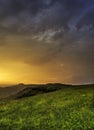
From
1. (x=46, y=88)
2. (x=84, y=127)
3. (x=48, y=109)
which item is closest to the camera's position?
(x=84, y=127)

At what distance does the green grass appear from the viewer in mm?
43847

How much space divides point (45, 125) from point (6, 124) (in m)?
7.19

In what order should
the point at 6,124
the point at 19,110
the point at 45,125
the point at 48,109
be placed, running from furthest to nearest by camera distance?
the point at 19,110
the point at 48,109
the point at 6,124
the point at 45,125

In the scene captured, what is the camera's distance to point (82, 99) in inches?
2168

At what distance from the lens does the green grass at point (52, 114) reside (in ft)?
144

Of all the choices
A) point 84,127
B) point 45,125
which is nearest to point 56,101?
point 45,125

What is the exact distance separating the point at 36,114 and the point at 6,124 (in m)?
5.10

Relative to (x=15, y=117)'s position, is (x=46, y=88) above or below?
above

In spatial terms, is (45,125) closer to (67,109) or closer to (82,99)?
(67,109)

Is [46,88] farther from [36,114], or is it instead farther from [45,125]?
[45,125]

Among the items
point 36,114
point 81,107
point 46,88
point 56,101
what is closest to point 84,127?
point 81,107

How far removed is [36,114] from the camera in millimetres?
51875

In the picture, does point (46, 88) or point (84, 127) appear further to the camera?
point (46, 88)

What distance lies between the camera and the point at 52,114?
163ft
